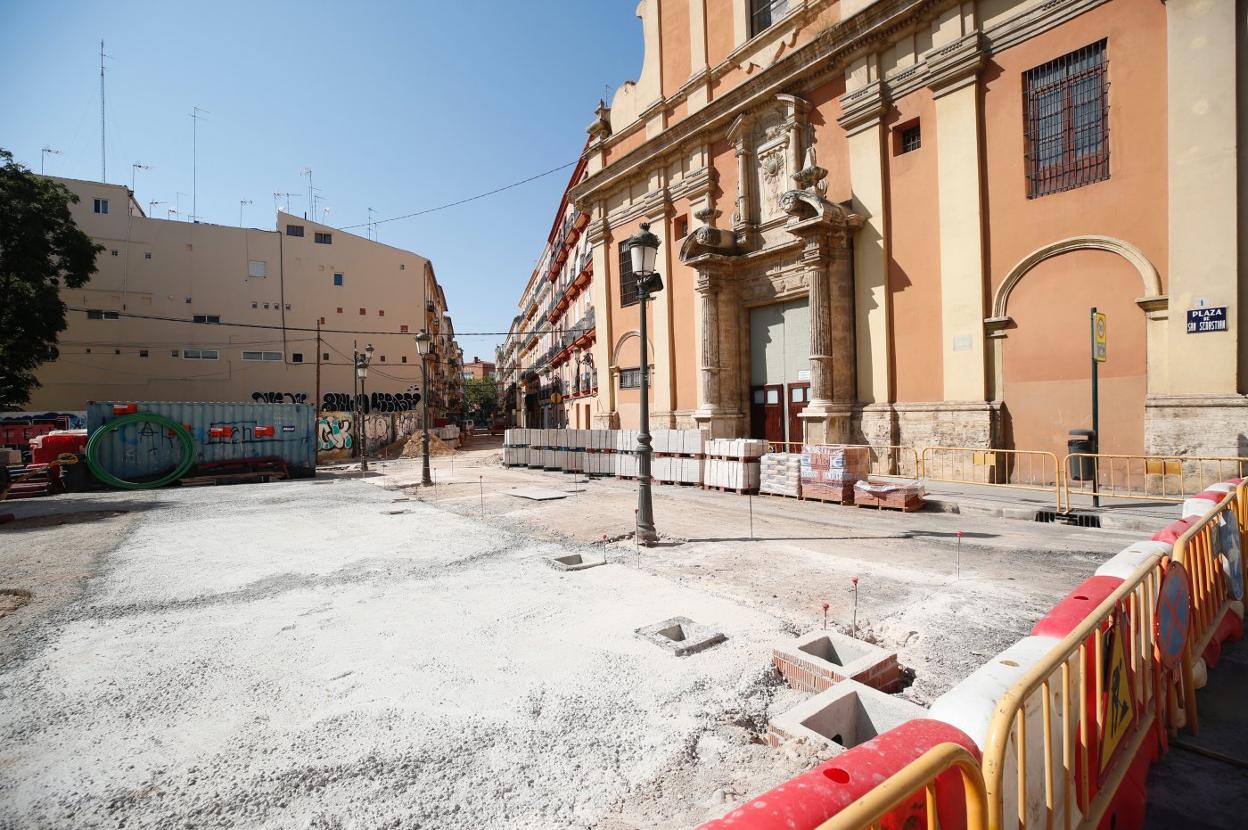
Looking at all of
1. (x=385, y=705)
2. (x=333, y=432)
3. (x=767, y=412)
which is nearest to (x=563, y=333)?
(x=333, y=432)

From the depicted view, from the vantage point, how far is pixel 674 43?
767 inches

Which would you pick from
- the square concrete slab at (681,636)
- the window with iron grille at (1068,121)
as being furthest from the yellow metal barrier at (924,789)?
the window with iron grille at (1068,121)

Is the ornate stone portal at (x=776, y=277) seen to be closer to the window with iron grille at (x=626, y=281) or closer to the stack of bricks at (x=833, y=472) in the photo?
the stack of bricks at (x=833, y=472)

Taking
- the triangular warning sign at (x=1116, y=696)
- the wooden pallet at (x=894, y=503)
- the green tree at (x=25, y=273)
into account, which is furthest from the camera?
the green tree at (x=25, y=273)

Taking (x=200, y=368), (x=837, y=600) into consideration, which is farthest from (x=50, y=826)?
(x=200, y=368)

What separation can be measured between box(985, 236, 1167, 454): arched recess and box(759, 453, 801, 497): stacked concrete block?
471cm

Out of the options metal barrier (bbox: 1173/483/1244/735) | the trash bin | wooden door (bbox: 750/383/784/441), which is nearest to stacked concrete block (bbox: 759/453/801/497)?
wooden door (bbox: 750/383/784/441)

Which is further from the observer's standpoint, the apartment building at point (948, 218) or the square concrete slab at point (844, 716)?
the apartment building at point (948, 218)

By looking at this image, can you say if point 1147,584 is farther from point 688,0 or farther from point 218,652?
point 688,0

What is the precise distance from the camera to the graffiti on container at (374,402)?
3815cm

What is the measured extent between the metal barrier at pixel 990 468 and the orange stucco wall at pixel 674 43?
15.5 meters

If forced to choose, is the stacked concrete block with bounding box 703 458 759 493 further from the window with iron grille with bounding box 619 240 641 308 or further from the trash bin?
the window with iron grille with bounding box 619 240 641 308

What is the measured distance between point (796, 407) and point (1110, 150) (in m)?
8.78

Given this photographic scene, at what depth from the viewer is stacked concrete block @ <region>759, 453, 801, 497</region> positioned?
11.8m
